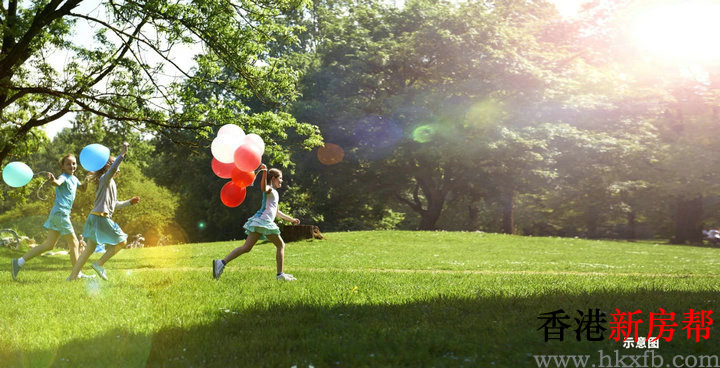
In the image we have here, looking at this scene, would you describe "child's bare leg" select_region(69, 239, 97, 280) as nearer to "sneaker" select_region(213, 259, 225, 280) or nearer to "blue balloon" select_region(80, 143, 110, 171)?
"blue balloon" select_region(80, 143, 110, 171)

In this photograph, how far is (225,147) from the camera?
1037cm

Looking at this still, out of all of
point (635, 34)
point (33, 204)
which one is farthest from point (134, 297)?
point (33, 204)

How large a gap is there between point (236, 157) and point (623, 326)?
6.77m

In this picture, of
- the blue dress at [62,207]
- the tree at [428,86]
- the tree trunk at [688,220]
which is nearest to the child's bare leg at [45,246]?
the blue dress at [62,207]

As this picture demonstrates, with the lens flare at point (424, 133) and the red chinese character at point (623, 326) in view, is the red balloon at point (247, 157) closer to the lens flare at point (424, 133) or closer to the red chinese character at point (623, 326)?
the red chinese character at point (623, 326)

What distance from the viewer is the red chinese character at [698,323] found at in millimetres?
5804

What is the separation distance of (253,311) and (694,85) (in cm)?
3786

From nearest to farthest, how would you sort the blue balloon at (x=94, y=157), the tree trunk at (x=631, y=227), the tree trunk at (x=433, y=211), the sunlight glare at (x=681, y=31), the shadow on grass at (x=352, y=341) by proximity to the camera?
the shadow on grass at (x=352, y=341) < the blue balloon at (x=94, y=157) < the sunlight glare at (x=681, y=31) < the tree trunk at (x=433, y=211) < the tree trunk at (x=631, y=227)

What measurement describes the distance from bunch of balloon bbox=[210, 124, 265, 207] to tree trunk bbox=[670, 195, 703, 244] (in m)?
37.4

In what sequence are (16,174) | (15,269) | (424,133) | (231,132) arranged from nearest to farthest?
(231,132) < (15,269) < (16,174) < (424,133)

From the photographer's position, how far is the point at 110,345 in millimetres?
5590

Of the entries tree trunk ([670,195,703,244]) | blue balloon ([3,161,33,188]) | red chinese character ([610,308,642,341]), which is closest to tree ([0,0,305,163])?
blue balloon ([3,161,33,188])

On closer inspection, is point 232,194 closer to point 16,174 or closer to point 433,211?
point 16,174

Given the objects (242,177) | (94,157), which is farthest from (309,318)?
(94,157)
